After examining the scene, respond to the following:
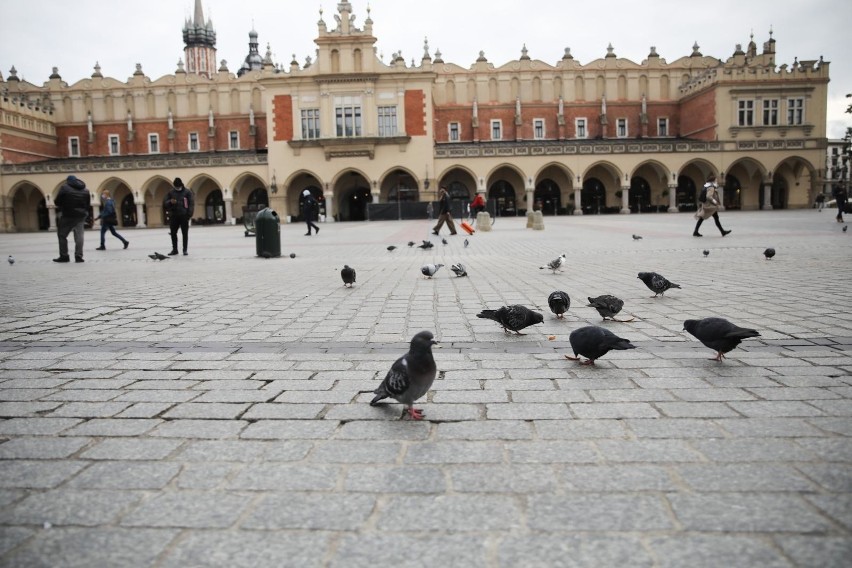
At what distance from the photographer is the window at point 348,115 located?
4072 centimetres

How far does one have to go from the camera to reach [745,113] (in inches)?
1635

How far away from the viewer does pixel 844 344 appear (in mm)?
4293

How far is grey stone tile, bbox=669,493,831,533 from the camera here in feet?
6.14

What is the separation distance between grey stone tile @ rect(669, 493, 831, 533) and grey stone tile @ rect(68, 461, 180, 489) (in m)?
1.98

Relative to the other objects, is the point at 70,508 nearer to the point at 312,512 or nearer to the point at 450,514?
the point at 312,512

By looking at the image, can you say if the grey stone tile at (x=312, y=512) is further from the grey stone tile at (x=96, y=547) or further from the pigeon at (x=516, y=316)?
the pigeon at (x=516, y=316)

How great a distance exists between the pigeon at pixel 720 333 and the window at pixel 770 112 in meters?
45.9

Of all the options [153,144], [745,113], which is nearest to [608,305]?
[745,113]

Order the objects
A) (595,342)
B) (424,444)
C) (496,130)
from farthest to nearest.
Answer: (496,130), (595,342), (424,444)

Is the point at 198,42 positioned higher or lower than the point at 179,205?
higher

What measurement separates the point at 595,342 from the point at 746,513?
5.81 feet

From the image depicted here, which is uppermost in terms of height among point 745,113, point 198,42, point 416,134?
point 198,42

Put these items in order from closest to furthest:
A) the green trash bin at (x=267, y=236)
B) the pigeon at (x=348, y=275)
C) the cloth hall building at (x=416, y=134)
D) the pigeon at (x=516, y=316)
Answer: the pigeon at (x=516, y=316)
the pigeon at (x=348, y=275)
the green trash bin at (x=267, y=236)
the cloth hall building at (x=416, y=134)

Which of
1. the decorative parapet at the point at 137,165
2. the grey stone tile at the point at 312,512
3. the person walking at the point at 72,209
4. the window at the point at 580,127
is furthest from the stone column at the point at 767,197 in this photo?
the grey stone tile at the point at 312,512
